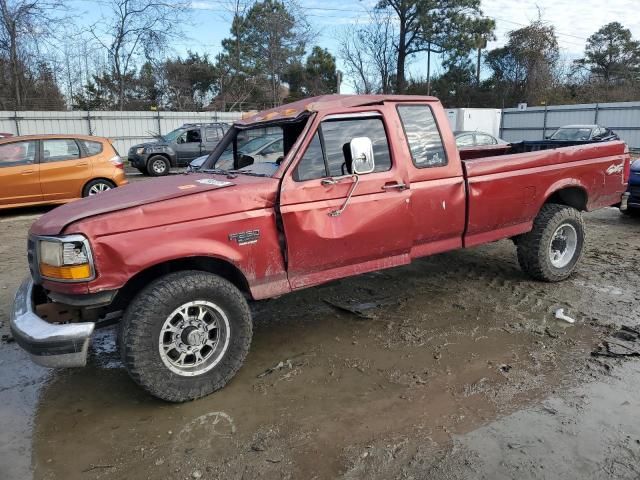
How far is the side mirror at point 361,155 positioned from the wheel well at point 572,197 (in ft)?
8.94

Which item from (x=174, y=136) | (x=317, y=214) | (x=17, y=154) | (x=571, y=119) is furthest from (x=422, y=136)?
(x=571, y=119)

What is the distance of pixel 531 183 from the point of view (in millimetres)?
4973

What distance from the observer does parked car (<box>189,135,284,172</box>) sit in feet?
13.6

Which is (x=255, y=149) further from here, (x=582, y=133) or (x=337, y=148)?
(x=582, y=133)

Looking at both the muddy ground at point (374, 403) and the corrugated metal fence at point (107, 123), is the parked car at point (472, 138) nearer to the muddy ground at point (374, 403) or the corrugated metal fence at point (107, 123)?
the muddy ground at point (374, 403)

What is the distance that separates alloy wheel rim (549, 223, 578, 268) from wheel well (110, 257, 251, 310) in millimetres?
3678

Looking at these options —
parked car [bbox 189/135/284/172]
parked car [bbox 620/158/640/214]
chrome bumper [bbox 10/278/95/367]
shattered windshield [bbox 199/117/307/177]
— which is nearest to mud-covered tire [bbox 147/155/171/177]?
shattered windshield [bbox 199/117/307/177]

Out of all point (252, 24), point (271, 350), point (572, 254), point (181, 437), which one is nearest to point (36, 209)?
point (271, 350)

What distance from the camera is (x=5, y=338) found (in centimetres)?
441

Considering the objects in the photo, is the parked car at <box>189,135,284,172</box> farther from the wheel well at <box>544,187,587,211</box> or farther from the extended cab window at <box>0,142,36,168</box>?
the extended cab window at <box>0,142,36,168</box>

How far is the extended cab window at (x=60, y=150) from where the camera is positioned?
9891 mm

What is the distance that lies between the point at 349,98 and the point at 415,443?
2.68 m

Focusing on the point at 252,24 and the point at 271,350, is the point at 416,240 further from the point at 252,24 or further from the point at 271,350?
the point at 252,24

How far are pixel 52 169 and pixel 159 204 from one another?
26.4 feet
